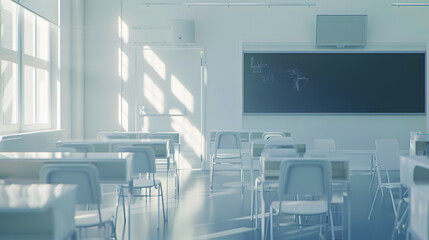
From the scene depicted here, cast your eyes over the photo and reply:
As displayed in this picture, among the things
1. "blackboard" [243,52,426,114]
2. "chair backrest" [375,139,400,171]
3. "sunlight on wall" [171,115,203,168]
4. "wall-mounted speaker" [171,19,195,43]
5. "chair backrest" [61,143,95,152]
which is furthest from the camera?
"sunlight on wall" [171,115,203,168]

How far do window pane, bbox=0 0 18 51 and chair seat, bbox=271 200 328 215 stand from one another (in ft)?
14.8

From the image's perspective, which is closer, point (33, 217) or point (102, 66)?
A: point (33, 217)

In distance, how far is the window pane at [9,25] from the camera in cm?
645

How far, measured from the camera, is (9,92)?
265 inches

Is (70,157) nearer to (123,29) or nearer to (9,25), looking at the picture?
(9,25)

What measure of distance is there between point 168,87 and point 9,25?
3.52 metres

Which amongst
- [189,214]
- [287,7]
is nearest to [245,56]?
[287,7]

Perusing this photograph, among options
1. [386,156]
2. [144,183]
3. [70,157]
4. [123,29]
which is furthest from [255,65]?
[70,157]

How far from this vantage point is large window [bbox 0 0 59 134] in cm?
656

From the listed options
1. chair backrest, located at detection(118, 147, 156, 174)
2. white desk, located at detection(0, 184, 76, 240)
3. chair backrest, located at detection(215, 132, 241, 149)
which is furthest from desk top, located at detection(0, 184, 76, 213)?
chair backrest, located at detection(215, 132, 241, 149)

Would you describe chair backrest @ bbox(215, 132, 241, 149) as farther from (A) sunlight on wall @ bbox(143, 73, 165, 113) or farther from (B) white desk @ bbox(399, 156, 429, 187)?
(B) white desk @ bbox(399, 156, 429, 187)

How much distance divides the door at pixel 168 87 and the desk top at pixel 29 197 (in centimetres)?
716

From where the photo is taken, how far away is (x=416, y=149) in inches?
250

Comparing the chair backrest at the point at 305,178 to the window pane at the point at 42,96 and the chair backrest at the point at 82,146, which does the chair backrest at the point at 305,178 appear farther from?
the window pane at the point at 42,96
